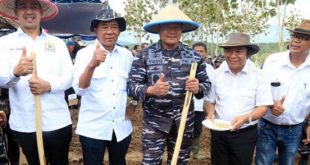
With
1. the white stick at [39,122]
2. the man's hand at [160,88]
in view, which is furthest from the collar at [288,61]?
the white stick at [39,122]

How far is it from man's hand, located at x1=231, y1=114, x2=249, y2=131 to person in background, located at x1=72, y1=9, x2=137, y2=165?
914 millimetres

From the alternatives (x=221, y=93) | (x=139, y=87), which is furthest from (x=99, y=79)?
(x=221, y=93)

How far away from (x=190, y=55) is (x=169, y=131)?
626 mm

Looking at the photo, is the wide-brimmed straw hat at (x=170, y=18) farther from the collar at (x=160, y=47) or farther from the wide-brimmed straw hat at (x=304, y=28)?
the wide-brimmed straw hat at (x=304, y=28)

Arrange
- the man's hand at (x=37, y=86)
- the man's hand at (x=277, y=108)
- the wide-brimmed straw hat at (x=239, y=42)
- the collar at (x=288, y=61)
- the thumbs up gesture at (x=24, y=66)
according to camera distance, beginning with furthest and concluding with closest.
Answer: the collar at (x=288, y=61) → the man's hand at (x=277, y=108) → the wide-brimmed straw hat at (x=239, y=42) → the man's hand at (x=37, y=86) → the thumbs up gesture at (x=24, y=66)

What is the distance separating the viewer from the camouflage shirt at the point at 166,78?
299 centimetres

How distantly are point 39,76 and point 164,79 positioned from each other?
0.96 m

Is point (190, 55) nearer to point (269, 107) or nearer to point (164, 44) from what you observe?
point (164, 44)

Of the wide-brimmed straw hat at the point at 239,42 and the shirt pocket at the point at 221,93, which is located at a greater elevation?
the wide-brimmed straw hat at the point at 239,42

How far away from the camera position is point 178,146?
2.84 m

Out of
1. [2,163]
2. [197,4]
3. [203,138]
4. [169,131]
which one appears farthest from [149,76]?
[197,4]

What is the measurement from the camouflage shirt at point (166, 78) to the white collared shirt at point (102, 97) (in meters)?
0.16

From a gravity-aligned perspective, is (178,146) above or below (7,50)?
below

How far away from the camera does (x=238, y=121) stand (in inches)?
123
